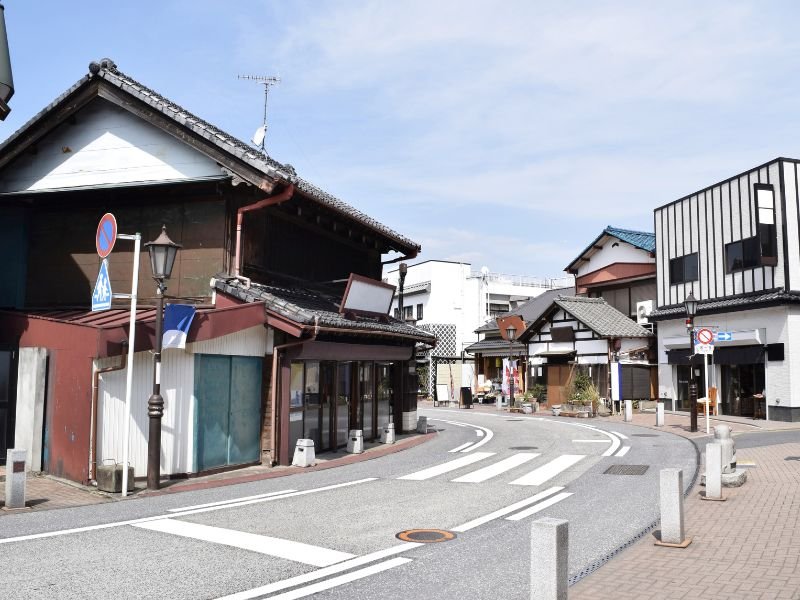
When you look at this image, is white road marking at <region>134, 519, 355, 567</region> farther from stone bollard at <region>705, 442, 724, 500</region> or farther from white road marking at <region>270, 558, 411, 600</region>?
stone bollard at <region>705, 442, 724, 500</region>

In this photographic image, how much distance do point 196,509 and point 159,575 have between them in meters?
3.47

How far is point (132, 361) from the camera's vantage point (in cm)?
1205

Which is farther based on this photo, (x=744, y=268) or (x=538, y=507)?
(x=744, y=268)

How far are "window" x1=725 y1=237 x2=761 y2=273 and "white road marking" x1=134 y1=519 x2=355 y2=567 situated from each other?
80.9 feet

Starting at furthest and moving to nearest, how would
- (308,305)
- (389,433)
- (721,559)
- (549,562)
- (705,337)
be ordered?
(705,337) → (389,433) → (308,305) → (721,559) → (549,562)

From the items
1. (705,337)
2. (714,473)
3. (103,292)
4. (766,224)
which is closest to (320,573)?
(714,473)

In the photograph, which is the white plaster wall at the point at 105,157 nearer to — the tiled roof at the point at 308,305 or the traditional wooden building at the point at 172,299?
the traditional wooden building at the point at 172,299

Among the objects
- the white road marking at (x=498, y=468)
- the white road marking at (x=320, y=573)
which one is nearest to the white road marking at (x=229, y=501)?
the white road marking at (x=498, y=468)

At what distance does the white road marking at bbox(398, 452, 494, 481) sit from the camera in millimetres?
13633

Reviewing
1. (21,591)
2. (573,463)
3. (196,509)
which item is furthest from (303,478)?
(21,591)

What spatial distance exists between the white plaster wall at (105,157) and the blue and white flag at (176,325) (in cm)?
400

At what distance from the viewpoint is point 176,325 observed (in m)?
12.7

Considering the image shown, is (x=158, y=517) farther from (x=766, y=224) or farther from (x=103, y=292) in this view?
(x=766, y=224)

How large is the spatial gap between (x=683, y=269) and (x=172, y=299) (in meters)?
24.5
